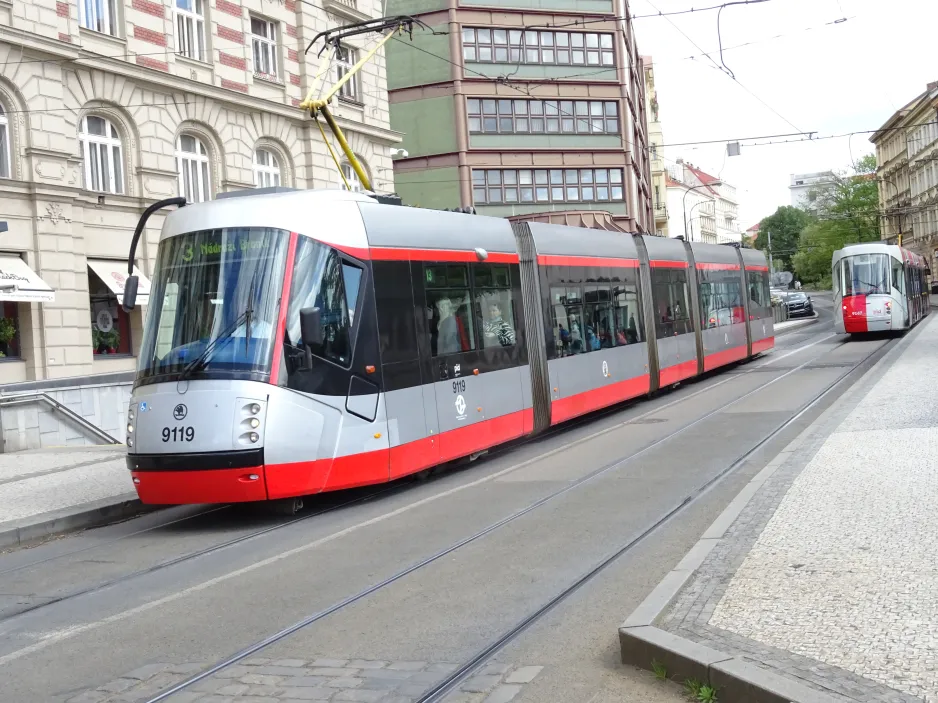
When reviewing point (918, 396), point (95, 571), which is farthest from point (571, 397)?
point (95, 571)

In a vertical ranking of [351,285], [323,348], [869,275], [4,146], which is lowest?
[323,348]

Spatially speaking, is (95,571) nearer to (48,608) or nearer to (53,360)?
(48,608)

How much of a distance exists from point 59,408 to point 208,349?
9627mm

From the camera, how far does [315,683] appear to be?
17.8 ft

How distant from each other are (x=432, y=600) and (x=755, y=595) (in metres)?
2.09

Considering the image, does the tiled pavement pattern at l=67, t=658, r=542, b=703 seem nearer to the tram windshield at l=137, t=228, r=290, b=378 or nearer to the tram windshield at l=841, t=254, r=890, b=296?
the tram windshield at l=137, t=228, r=290, b=378

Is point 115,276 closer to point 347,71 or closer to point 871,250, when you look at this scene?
point 347,71

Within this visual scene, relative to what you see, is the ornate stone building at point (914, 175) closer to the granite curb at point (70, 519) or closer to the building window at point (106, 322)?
the building window at point (106, 322)

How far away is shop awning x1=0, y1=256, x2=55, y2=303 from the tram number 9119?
42.7 feet

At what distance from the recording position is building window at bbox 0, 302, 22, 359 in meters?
22.5

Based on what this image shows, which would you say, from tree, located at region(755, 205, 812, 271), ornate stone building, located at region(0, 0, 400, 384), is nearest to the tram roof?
ornate stone building, located at region(0, 0, 400, 384)

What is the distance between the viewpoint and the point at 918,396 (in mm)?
17047

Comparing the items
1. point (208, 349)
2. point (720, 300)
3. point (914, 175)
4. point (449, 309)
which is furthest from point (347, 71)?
point (914, 175)

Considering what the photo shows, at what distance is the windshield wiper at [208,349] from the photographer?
1006cm
